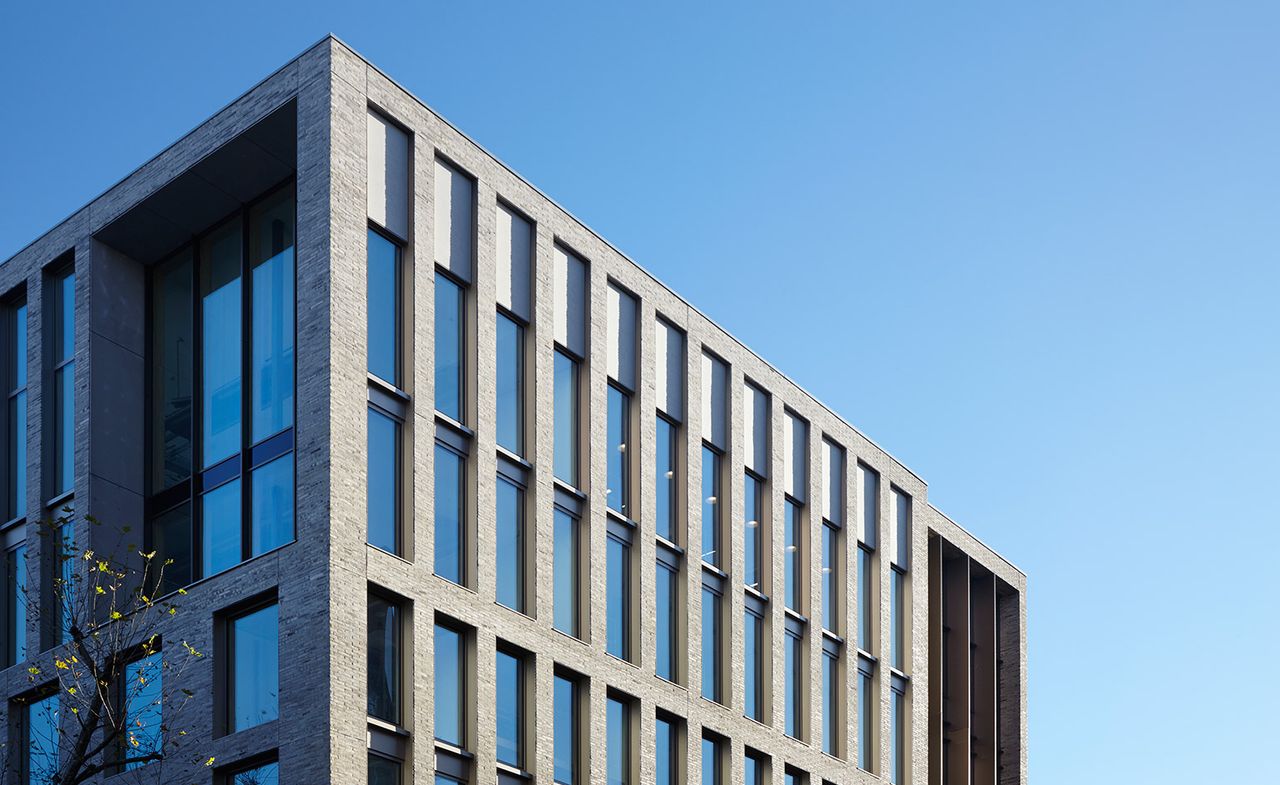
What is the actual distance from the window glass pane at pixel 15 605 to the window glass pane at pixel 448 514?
9658 mm

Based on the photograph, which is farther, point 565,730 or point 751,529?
point 751,529

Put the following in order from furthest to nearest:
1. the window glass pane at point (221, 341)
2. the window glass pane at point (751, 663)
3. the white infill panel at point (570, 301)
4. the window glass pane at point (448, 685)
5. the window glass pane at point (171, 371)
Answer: the window glass pane at point (751, 663)
the white infill panel at point (570, 301)
the window glass pane at point (171, 371)
the window glass pane at point (221, 341)
the window glass pane at point (448, 685)

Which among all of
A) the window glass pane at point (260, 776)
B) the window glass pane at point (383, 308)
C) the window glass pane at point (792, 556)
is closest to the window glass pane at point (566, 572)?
the window glass pane at point (383, 308)

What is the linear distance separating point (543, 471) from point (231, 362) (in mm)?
6777

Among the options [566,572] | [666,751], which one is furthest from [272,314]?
[666,751]

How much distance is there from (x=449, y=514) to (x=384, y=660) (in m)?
3.65

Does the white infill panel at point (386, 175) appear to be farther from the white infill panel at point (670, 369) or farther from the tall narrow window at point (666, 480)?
the tall narrow window at point (666, 480)

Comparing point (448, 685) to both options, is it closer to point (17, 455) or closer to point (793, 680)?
point (17, 455)

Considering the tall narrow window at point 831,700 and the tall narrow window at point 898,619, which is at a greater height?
the tall narrow window at point 898,619

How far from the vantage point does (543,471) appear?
41.0m

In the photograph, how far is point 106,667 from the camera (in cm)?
3353

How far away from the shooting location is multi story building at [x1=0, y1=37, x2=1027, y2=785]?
3612 cm

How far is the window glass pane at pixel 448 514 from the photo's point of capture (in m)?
38.1

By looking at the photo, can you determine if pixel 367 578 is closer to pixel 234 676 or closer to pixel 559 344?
pixel 234 676
